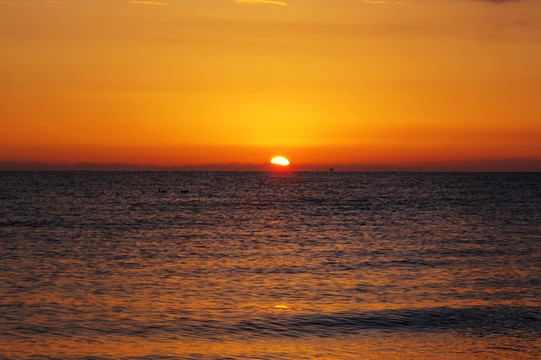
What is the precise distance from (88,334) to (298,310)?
829 cm

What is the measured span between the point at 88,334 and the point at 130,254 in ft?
68.9

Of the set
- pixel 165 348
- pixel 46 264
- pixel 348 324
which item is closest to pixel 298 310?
pixel 348 324

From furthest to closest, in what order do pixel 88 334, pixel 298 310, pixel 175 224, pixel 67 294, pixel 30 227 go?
pixel 175 224, pixel 30 227, pixel 67 294, pixel 298 310, pixel 88 334

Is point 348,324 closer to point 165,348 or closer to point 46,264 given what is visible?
point 165,348

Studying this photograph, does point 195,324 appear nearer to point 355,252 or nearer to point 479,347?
point 479,347

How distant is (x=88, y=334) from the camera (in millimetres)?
22266

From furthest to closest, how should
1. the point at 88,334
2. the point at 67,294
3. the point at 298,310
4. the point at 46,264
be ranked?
the point at 46,264, the point at 67,294, the point at 298,310, the point at 88,334

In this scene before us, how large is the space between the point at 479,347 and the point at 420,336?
2.12 meters

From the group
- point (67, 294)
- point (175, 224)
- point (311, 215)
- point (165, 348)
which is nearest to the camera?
point (165, 348)

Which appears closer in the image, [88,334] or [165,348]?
[165,348]

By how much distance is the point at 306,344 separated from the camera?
69.8 ft

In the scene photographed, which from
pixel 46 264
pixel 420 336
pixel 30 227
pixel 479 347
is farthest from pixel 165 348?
pixel 30 227

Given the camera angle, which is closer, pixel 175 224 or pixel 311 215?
pixel 175 224

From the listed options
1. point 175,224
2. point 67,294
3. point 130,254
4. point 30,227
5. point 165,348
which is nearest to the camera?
point 165,348
